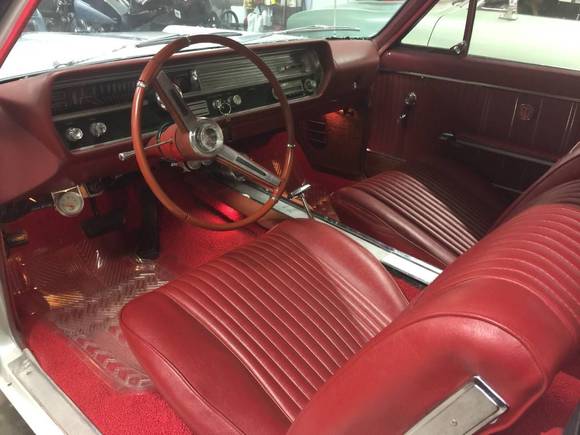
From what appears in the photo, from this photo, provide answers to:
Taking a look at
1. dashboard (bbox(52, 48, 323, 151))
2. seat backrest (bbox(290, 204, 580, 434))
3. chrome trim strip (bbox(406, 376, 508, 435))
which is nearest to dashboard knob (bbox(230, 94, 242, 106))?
dashboard (bbox(52, 48, 323, 151))

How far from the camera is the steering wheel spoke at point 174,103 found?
130cm

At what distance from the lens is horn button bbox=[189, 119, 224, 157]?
4.29 ft

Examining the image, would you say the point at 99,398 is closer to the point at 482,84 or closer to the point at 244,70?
the point at 244,70

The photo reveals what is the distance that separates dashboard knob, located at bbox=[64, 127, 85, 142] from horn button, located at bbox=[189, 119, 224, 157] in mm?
388

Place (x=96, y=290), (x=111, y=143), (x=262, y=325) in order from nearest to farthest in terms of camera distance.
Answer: (x=262, y=325), (x=111, y=143), (x=96, y=290)

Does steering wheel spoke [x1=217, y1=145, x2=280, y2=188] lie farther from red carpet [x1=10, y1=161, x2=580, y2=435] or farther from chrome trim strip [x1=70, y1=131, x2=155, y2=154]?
red carpet [x1=10, y1=161, x2=580, y2=435]

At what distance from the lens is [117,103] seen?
1.55 m

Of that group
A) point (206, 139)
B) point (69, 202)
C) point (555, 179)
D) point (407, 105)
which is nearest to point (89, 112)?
point (69, 202)

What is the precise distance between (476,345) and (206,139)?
1.00 meters

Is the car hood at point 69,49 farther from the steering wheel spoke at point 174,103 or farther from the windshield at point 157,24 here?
the steering wheel spoke at point 174,103

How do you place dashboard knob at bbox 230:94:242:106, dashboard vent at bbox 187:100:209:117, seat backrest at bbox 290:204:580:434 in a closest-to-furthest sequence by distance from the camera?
1. seat backrest at bbox 290:204:580:434
2. dashboard vent at bbox 187:100:209:117
3. dashboard knob at bbox 230:94:242:106

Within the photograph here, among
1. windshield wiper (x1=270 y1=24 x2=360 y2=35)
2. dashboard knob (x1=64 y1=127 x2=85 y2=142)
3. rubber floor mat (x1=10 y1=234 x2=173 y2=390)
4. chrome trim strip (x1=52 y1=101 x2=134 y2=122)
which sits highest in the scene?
windshield wiper (x1=270 y1=24 x2=360 y2=35)

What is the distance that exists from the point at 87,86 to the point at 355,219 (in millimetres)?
991

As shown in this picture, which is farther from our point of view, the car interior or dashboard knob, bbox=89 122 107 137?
dashboard knob, bbox=89 122 107 137
